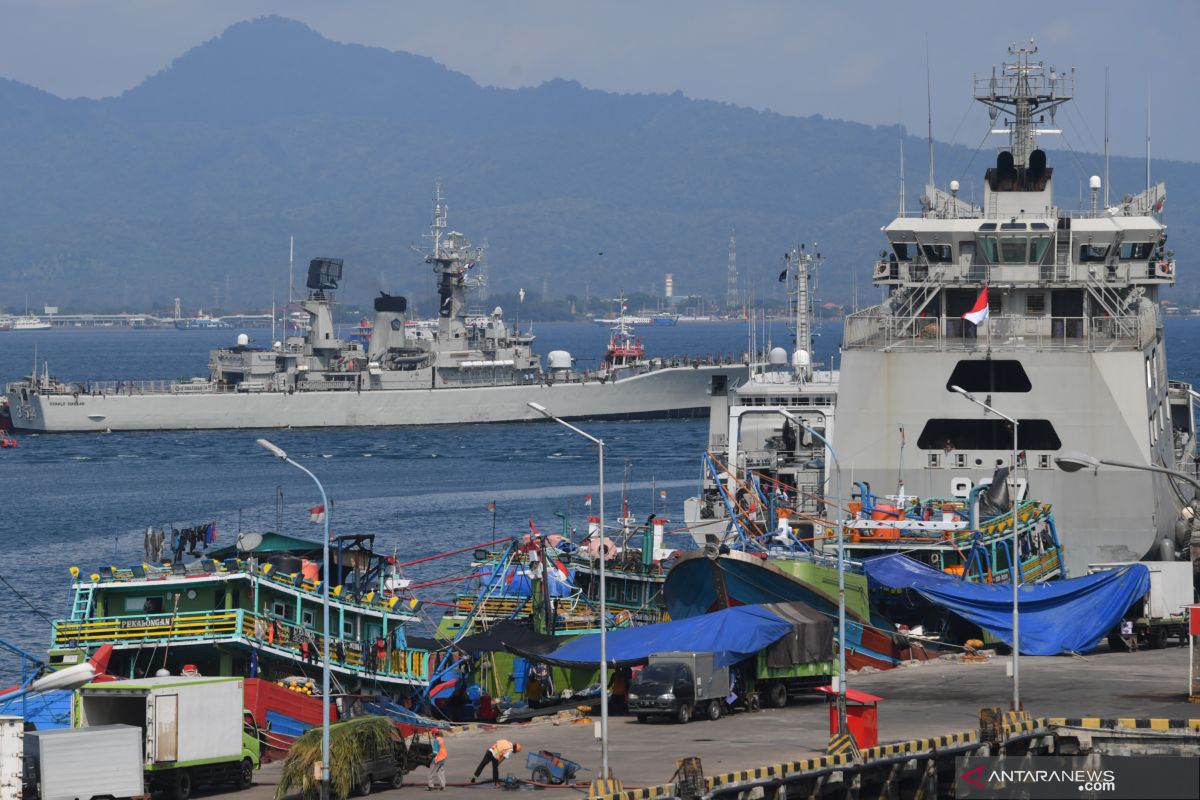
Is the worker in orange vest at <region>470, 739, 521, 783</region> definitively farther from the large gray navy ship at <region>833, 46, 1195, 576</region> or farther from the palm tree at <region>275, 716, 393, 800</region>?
the large gray navy ship at <region>833, 46, 1195, 576</region>

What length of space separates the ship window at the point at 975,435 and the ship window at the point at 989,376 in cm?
87

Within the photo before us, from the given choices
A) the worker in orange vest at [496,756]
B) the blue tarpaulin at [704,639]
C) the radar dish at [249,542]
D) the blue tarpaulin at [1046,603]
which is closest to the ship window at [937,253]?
the blue tarpaulin at [1046,603]

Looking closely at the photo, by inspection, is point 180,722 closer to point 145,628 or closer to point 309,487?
point 145,628

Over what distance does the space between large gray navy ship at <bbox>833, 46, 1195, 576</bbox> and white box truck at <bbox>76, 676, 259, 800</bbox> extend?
21993 millimetres

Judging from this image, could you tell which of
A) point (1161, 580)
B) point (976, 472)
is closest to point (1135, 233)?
point (976, 472)

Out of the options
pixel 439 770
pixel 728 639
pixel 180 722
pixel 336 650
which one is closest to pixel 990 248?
pixel 728 639

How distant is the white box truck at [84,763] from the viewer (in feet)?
82.3

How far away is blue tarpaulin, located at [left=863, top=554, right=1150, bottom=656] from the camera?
128 ft

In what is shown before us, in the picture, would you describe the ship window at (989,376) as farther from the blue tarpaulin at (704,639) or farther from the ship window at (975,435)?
the blue tarpaulin at (704,639)

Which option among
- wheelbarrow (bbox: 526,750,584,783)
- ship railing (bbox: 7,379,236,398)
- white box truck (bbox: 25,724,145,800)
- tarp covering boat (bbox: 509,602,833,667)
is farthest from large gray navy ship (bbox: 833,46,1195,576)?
ship railing (bbox: 7,379,236,398)

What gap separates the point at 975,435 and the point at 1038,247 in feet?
17.3


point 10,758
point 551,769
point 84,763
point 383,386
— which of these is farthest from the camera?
point 383,386

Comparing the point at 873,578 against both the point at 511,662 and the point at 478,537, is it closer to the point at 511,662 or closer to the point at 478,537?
the point at 511,662

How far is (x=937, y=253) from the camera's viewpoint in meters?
48.6
